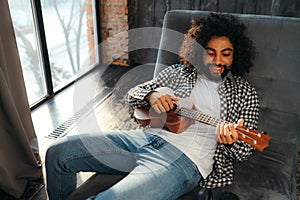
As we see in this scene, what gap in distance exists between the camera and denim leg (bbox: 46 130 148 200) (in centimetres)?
118

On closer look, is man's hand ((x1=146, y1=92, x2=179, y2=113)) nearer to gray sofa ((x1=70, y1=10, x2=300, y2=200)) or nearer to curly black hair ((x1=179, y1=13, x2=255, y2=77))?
curly black hair ((x1=179, y1=13, x2=255, y2=77))

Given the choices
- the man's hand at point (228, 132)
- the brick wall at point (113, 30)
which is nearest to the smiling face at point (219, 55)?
the man's hand at point (228, 132)

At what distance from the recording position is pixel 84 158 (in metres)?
1.19

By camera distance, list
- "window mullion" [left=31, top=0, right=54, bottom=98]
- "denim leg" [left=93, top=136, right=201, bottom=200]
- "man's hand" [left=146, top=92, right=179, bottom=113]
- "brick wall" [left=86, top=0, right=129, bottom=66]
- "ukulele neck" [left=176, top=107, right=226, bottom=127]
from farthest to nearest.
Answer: "brick wall" [left=86, top=0, right=129, bottom=66] < "window mullion" [left=31, top=0, right=54, bottom=98] < "man's hand" [left=146, top=92, right=179, bottom=113] < "ukulele neck" [left=176, top=107, right=226, bottom=127] < "denim leg" [left=93, top=136, right=201, bottom=200]

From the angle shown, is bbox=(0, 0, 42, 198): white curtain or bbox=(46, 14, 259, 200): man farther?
bbox=(0, 0, 42, 198): white curtain

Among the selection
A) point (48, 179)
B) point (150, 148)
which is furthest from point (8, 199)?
point (150, 148)

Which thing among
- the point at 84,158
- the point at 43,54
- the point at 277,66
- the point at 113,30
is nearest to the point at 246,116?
the point at 277,66

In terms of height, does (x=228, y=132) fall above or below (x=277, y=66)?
below

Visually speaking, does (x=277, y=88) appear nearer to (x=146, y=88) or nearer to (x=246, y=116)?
(x=246, y=116)

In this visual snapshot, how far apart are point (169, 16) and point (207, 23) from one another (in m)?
0.30

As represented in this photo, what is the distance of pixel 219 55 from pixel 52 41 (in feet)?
6.15

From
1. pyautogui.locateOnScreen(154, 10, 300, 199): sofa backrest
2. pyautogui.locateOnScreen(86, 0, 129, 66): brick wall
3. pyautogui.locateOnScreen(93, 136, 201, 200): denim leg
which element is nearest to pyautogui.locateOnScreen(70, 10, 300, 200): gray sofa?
pyautogui.locateOnScreen(154, 10, 300, 199): sofa backrest

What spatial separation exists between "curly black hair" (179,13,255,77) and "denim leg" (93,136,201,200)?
482mm

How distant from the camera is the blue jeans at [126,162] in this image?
3.48ft
